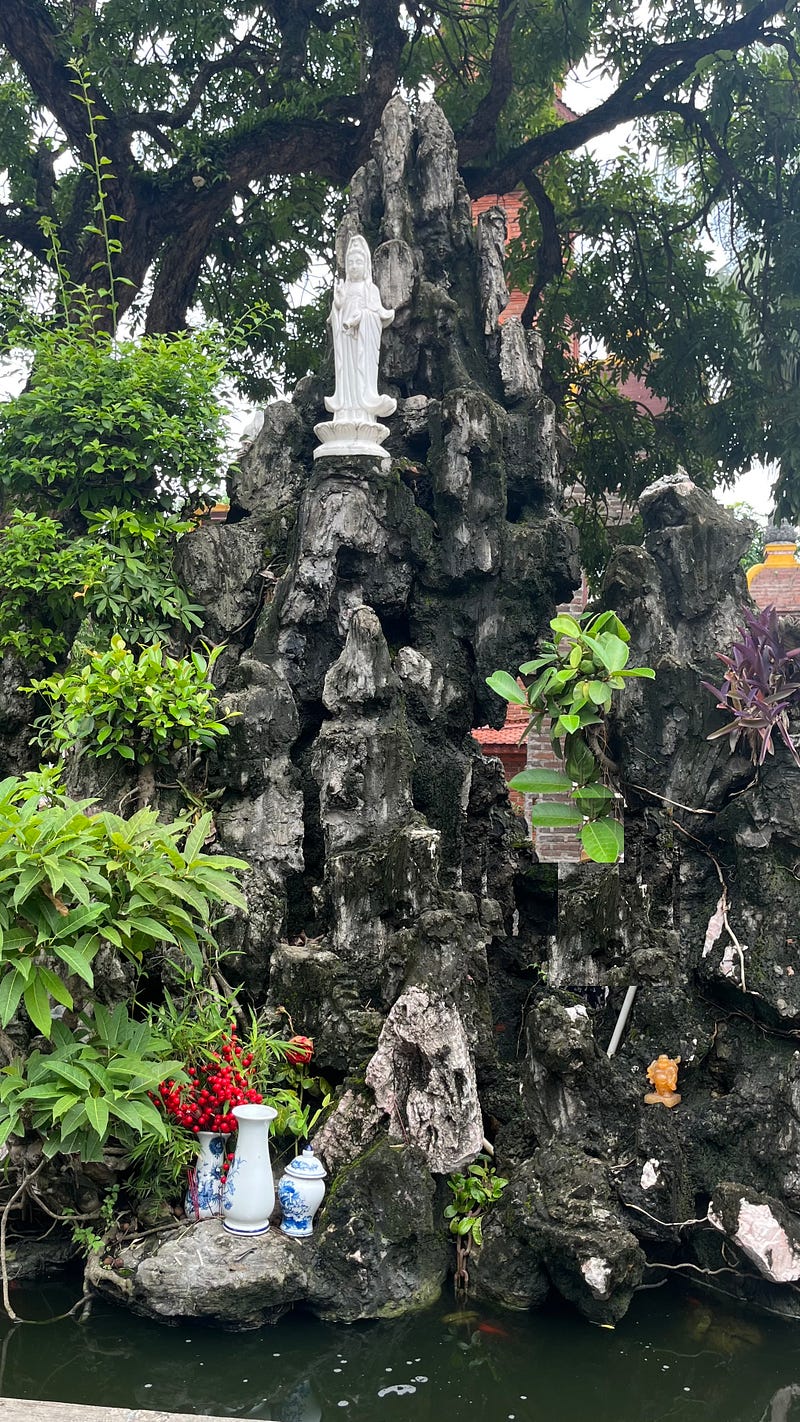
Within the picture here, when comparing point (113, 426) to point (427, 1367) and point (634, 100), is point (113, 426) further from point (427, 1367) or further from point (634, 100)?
point (634, 100)

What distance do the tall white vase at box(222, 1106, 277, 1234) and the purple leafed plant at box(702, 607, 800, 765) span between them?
2.97m

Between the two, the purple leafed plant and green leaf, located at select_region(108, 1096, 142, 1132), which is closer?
green leaf, located at select_region(108, 1096, 142, 1132)

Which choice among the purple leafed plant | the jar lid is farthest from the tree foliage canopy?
the jar lid

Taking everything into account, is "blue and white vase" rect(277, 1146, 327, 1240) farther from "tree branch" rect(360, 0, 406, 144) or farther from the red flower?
"tree branch" rect(360, 0, 406, 144)

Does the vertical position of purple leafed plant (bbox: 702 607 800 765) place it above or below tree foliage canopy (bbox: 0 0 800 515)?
below

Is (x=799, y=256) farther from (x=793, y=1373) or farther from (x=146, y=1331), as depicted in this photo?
(x=146, y=1331)

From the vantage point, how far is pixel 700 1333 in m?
4.45

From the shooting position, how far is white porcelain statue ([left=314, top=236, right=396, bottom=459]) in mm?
6879

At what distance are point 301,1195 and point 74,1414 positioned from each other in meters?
1.49

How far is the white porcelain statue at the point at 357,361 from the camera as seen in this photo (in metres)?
6.88

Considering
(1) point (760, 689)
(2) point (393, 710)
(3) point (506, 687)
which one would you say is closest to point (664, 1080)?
(1) point (760, 689)

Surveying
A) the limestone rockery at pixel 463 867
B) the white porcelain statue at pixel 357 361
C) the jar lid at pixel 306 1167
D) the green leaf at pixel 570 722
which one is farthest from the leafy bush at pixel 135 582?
the jar lid at pixel 306 1167

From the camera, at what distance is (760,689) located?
5.79 meters

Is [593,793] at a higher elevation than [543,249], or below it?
below
